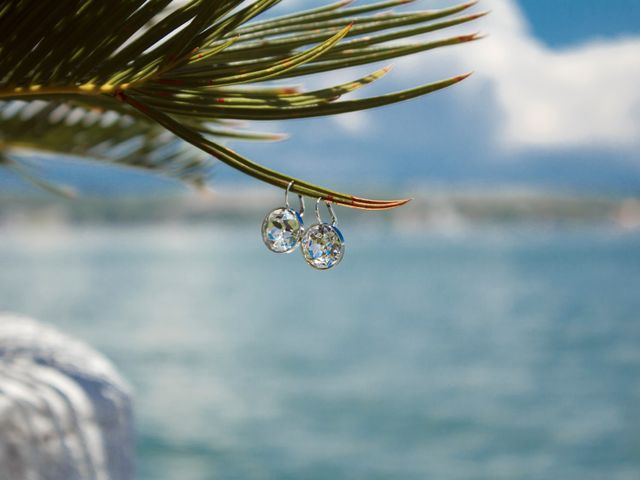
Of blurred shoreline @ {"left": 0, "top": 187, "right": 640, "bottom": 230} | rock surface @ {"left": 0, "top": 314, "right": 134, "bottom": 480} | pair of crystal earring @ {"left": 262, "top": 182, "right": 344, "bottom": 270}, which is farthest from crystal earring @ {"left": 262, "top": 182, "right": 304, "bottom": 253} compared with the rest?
blurred shoreline @ {"left": 0, "top": 187, "right": 640, "bottom": 230}

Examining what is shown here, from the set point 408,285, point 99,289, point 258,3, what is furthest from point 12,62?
point 408,285

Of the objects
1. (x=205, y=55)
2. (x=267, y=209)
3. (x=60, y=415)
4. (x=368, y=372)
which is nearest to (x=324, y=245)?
(x=205, y=55)

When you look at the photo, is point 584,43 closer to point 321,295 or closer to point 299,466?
A: point 321,295

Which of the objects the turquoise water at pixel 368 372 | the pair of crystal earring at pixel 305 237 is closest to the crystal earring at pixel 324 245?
the pair of crystal earring at pixel 305 237

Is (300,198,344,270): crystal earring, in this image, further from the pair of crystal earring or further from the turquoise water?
the turquoise water

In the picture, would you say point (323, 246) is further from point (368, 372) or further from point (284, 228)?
point (368, 372)

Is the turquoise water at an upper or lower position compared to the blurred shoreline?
lower
